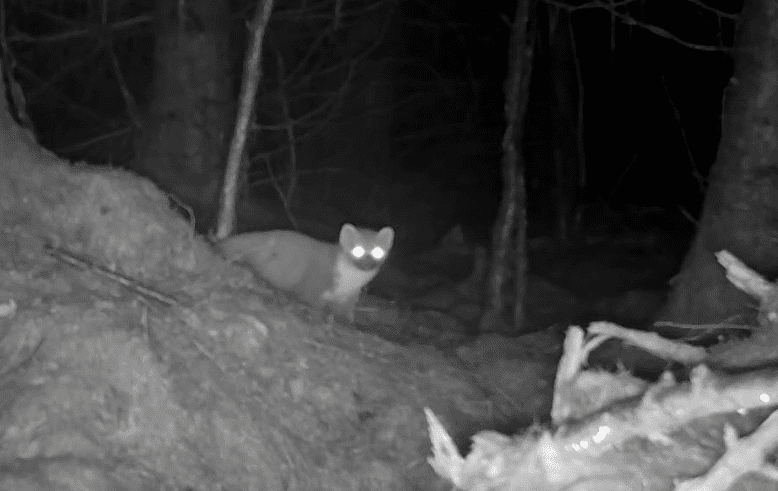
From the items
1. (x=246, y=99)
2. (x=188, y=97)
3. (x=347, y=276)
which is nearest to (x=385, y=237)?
(x=347, y=276)

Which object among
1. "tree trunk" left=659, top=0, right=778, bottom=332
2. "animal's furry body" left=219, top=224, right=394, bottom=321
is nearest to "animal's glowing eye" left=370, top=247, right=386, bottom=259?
"animal's furry body" left=219, top=224, right=394, bottom=321

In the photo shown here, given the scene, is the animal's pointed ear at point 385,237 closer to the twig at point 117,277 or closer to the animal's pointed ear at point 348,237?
the animal's pointed ear at point 348,237

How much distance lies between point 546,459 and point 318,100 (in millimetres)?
15437

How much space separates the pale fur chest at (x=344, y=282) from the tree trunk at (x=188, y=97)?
1.98 m

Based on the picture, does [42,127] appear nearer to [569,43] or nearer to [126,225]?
[569,43]

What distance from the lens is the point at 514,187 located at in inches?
406

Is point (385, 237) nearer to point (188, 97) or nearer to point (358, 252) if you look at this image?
point (358, 252)

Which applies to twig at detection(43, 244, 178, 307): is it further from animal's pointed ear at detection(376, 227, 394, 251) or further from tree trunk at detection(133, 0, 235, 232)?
tree trunk at detection(133, 0, 235, 232)

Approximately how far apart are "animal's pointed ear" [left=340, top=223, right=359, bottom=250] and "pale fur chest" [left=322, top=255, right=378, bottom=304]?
164mm

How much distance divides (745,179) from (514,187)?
3.54 m

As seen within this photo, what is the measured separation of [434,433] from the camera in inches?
153

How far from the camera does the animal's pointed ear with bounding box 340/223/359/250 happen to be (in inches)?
320

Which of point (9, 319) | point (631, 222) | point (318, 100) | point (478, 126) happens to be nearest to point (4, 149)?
point (9, 319)

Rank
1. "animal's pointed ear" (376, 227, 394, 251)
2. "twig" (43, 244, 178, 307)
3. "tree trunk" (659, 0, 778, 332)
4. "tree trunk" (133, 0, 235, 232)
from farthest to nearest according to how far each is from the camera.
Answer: "tree trunk" (133, 0, 235, 232), "animal's pointed ear" (376, 227, 394, 251), "tree trunk" (659, 0, 778, 332), "twig" (43, 244, 178, 307)
